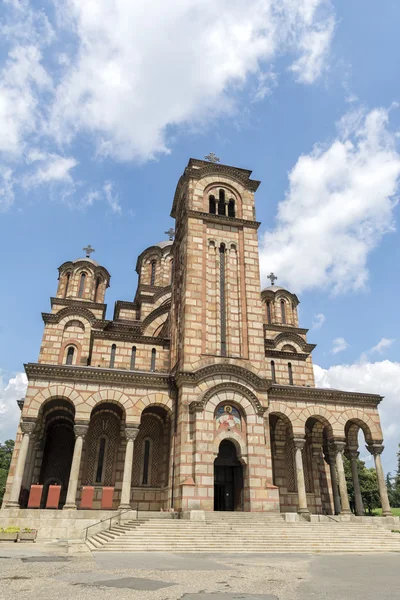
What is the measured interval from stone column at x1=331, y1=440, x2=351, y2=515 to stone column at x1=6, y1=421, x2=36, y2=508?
583 inches

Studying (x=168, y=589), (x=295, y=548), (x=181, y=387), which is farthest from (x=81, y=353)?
(x=168, y=589)

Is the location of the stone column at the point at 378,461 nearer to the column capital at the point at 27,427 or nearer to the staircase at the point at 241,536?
the staircase at the point at 241,536

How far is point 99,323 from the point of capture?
29.9 m

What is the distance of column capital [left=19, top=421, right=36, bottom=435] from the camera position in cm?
1889

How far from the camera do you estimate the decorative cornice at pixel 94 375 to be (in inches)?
787

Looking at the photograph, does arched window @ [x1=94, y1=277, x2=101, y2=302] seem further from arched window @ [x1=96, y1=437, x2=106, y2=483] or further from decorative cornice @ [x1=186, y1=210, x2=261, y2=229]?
arched window @ [x1=96, y1=437, x2=106, y2=483]

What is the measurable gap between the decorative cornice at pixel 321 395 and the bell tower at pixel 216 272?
58.0 inches

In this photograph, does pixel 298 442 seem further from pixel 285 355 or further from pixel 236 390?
pixel 285 355

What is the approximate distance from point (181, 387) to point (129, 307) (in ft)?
53.3

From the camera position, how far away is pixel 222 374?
69.5 feet

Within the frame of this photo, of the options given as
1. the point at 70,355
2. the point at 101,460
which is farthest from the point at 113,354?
the point at 101,460

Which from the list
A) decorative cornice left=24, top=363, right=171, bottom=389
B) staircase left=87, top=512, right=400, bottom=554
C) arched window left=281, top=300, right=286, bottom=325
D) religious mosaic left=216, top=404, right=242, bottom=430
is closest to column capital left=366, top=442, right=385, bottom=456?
staircase left=87, top=512, right=400, bottom=554

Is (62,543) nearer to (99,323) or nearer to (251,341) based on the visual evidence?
(251,341)

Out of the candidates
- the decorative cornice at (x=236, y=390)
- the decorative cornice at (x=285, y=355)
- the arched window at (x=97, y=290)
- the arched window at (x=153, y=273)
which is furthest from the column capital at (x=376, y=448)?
the arched window at (x=97, y=290)
